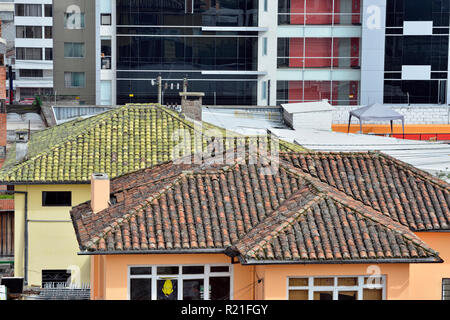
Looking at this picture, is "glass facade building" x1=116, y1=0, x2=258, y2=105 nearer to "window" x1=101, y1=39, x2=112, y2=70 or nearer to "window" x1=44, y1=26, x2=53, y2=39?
"window" x1=101, y1=39, x2=112, y2=70

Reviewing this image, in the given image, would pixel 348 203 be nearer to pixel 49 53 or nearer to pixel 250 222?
pixel 250 222

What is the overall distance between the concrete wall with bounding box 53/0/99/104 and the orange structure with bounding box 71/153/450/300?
5959 centimetres

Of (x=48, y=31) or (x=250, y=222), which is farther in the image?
(x=48, y=31)

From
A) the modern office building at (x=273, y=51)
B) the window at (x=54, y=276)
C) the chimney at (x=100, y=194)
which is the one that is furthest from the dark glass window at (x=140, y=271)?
the modern office building at (x=273, y=51)

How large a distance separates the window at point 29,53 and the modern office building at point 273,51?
4021 centimetres

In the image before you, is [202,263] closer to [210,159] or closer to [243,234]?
[243,234]

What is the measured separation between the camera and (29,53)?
109 meters

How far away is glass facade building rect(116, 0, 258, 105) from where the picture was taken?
69062mm

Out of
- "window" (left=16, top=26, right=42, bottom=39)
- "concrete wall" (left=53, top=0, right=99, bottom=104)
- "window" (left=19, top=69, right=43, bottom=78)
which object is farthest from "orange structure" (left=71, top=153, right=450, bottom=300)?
"window" (left=19, top=69, right=43, bottom=78)

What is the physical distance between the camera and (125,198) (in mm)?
23625

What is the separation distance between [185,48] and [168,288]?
50.7 meters

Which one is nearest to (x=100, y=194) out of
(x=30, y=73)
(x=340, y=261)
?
(x=340, y=261)

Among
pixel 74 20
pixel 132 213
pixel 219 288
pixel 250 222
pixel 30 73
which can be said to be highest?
pixel 74 20
